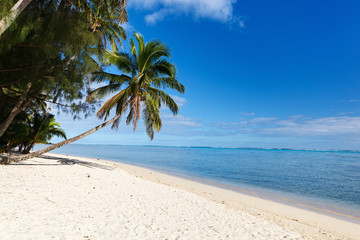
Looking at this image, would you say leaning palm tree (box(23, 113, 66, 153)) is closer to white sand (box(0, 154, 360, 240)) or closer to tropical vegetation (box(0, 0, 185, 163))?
tropical vegetation (box(0, 0, 185, 163))

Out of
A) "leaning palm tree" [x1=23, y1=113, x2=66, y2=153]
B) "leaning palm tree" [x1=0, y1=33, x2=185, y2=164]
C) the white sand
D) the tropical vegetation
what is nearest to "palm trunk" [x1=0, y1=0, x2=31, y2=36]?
the tropical vegetation

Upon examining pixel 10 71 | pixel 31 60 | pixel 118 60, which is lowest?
pixel 10 71

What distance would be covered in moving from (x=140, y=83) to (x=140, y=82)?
0.06 m

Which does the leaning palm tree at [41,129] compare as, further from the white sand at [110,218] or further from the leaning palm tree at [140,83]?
the white sand at [110,218]

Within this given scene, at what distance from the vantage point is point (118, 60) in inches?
444

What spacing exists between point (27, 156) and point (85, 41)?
5.88 m

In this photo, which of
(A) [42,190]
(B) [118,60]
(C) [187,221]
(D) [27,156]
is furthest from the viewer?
(B) [118,60]

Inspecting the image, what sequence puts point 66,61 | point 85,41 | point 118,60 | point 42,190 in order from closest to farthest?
point 42,190, point 85,41, point 66,61, point 118,60

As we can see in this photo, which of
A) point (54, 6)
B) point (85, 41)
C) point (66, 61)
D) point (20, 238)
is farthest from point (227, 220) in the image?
point (54, 6)

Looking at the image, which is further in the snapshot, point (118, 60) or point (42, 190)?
point (118, 60)

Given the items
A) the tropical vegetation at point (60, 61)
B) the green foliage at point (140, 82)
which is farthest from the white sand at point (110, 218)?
the green foliage at point (140, 82)

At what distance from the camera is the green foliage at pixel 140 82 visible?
10.6m

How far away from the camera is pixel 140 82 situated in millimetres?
10633

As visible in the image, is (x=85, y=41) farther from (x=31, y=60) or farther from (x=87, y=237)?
(x=87, y=237)
